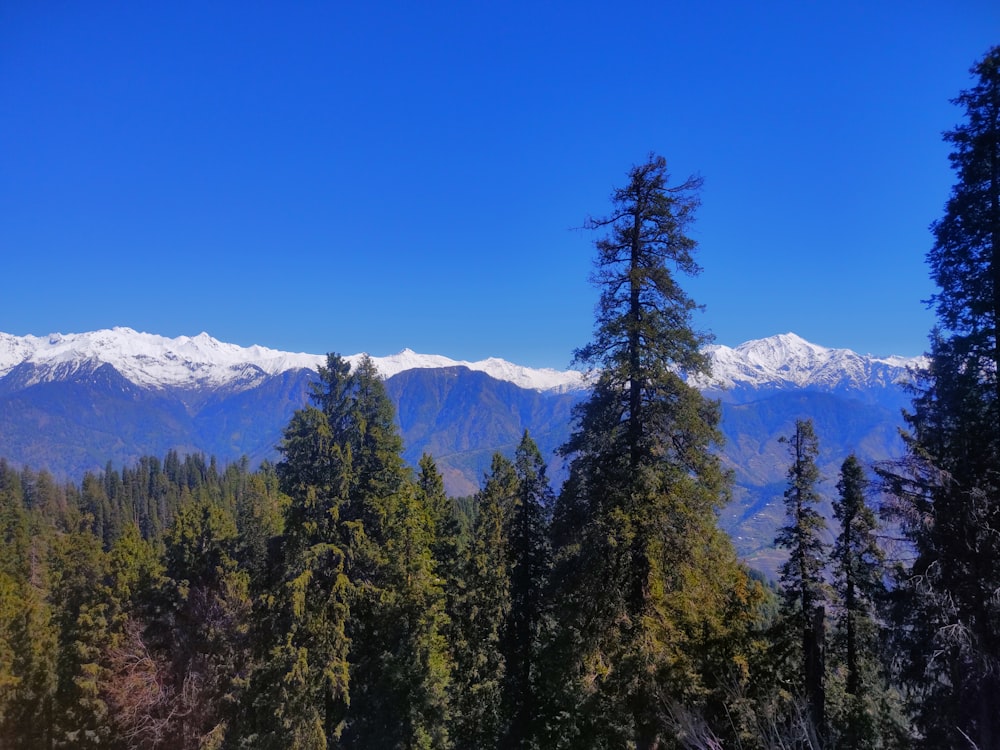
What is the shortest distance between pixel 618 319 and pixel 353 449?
1011cm

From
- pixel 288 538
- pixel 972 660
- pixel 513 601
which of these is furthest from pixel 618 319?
pixel 513 601

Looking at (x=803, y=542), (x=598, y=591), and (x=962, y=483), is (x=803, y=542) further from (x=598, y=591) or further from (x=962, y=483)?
(x=598, y=591)

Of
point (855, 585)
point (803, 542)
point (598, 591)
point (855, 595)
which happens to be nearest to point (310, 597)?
point (598, 591)

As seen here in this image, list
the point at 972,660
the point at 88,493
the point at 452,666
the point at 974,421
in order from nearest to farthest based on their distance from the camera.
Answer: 1. the point at 972,660
2. the point at 974,421
3. the point at 452,666
4. the point at 88,493

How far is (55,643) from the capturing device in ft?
82.1


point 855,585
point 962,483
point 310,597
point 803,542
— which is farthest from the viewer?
point 855,585

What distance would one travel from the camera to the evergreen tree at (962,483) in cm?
1103

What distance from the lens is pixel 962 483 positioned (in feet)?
38.1

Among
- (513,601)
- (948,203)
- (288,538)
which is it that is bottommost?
(513,601)

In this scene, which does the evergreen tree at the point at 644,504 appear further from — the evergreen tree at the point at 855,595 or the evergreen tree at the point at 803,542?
the evergreen tree at the point at 855,595

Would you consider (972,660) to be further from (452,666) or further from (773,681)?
(452,666)

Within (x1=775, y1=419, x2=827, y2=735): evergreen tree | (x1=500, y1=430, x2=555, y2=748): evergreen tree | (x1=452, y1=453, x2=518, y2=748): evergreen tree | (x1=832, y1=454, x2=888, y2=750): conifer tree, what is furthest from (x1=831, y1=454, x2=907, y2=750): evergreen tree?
(x1=452, y1=453, x2=518, y2=748): evergreen tree

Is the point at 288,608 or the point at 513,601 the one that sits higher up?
the point at 288,608

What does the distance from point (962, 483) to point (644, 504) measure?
6.59 m
